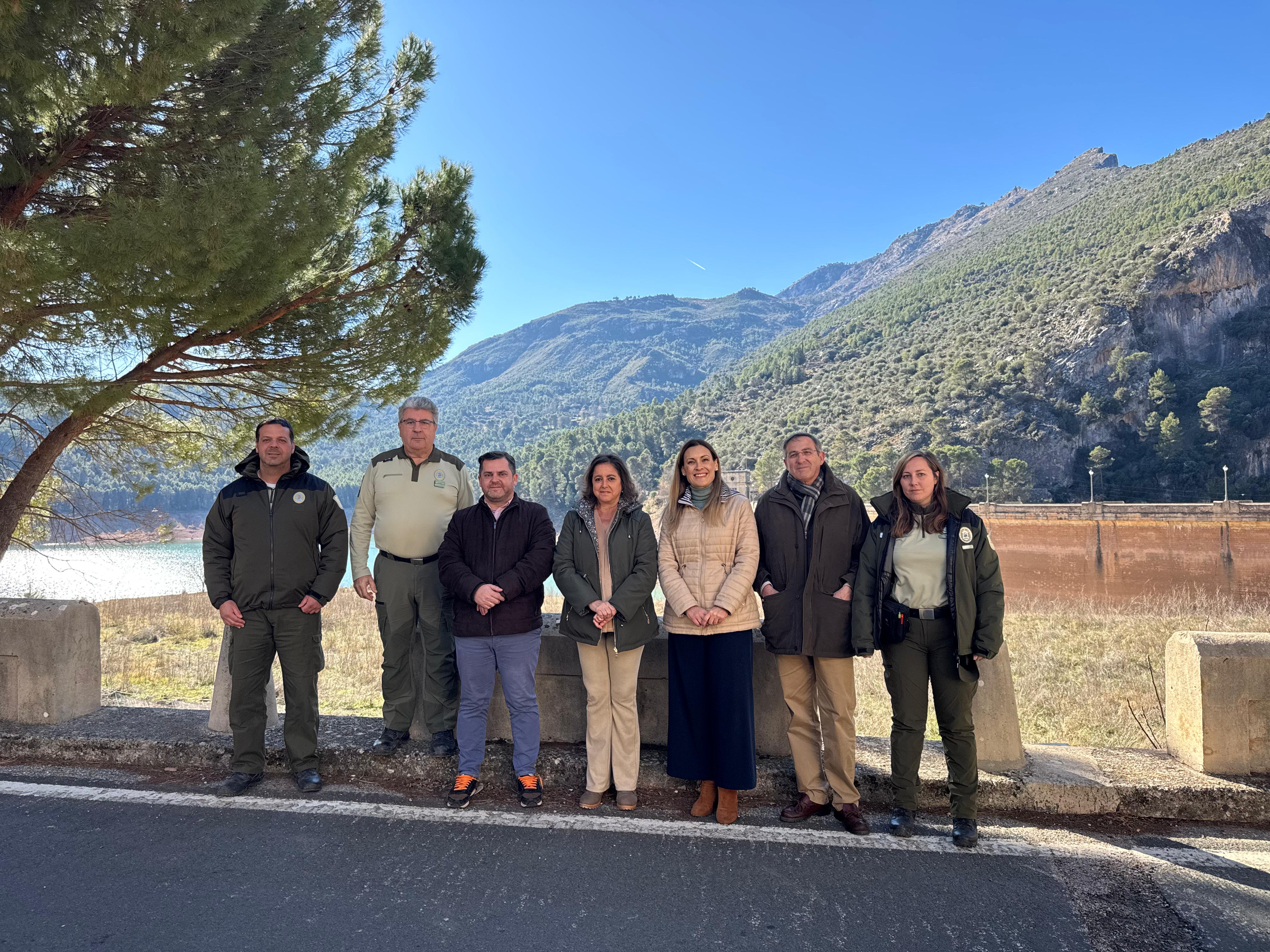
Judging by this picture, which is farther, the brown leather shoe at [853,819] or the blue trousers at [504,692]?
the blue trousers at [504,692]

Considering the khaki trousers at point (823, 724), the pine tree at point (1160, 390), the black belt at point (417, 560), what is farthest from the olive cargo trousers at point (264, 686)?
the pine tree at point (1160, 390)

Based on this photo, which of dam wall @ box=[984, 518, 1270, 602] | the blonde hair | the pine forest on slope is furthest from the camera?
the pine forest on slope

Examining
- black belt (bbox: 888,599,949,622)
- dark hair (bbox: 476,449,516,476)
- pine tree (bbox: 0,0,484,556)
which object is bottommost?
black belt (bbox: 888,599,949,622)

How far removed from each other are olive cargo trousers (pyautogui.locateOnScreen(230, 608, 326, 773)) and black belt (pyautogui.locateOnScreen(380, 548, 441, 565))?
1.70 ft

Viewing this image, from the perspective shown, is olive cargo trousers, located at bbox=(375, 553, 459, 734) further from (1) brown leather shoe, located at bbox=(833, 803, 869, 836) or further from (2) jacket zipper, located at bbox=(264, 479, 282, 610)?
(1) brown leather shoe, located at bbox=(833, 803, 869, 836)

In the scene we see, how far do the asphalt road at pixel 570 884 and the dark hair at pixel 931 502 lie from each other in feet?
4.78

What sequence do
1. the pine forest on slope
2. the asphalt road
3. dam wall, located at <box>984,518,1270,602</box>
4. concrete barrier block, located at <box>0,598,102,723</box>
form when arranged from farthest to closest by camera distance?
1. the pine forest on slope
2. dam wall, located at <box>984,518,1270,602</box>
3. concrete barrier block, located at <box>0,598,102,723</box>
4. the asphalt road

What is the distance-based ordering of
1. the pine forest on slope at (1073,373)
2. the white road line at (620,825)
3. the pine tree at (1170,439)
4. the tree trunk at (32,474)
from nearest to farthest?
the white road line at (620,825), the tree trunk at (32,474), the pine tree at (1170,439), the pine forest on slope at (1073,373)

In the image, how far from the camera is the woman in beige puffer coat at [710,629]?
3695 mm

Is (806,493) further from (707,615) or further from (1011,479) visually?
(1011,479)

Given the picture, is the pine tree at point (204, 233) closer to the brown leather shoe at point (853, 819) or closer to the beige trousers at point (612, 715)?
the beige trousers at point (612, 715)

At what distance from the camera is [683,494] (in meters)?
3.97

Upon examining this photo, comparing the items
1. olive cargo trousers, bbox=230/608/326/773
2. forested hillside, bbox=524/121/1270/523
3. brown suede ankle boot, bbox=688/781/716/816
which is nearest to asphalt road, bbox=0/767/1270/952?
brown suede ankle boot, bbox=688/781/716/816

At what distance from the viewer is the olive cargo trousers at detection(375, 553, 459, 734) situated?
4293 mm
